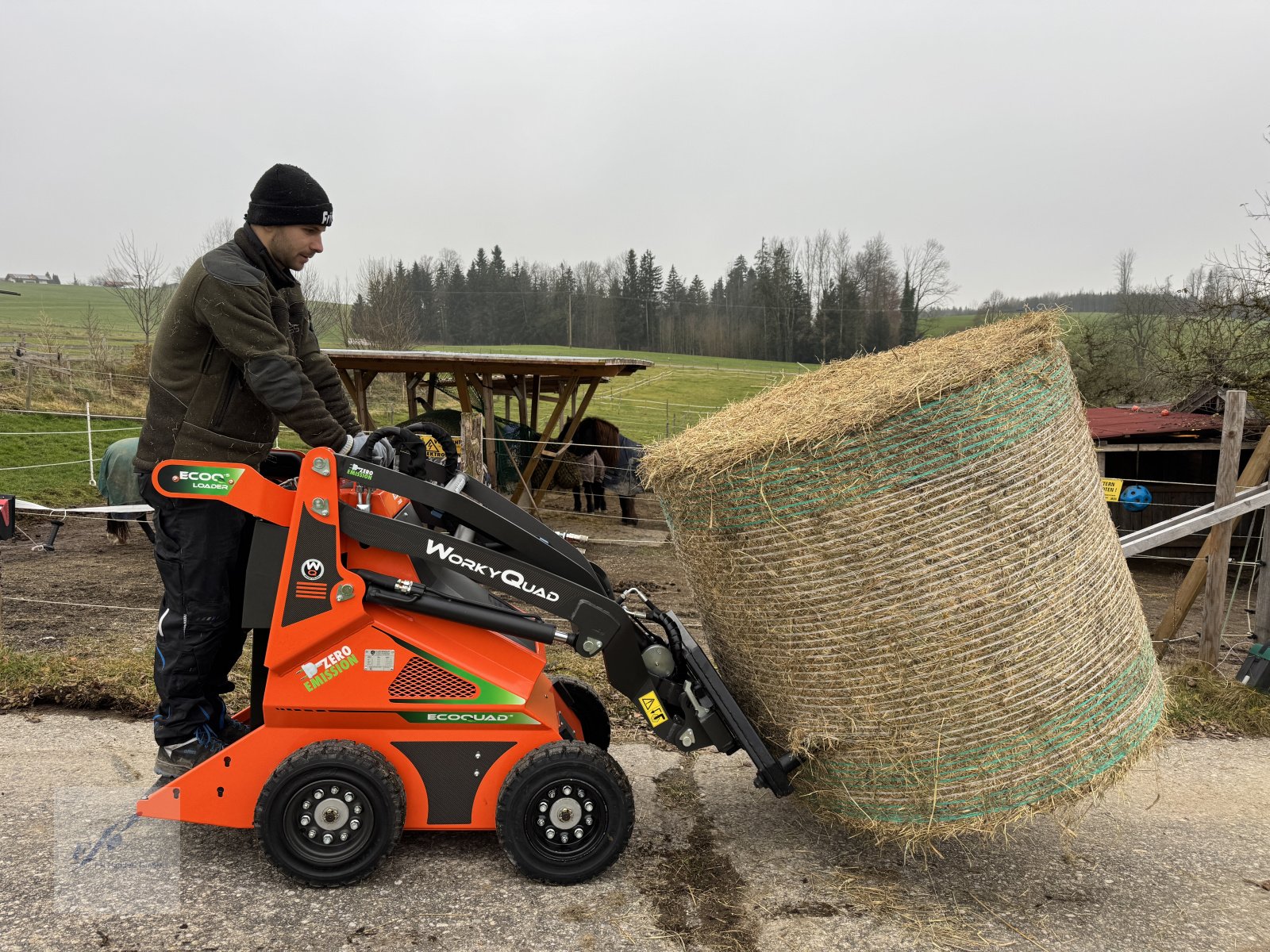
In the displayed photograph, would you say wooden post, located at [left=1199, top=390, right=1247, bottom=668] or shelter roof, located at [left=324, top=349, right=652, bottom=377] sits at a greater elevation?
shelter roof, located at [left=324, top=349, right=652, bottom=377]

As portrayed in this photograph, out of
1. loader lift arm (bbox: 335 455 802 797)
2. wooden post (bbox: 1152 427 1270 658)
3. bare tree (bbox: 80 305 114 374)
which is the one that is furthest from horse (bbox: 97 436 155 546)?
bare tree (bbox: 80 305 114 374)

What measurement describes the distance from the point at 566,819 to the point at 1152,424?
1401 centimetres

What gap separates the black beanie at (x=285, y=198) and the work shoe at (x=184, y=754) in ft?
5.99

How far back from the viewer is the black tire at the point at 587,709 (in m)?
3.68

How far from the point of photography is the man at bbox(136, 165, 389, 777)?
3.09 m

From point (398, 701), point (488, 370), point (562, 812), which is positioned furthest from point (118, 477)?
point (562, 812)

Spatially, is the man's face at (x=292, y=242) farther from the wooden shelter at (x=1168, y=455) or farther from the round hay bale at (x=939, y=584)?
the wooden shelter at (x=1168, y=455)

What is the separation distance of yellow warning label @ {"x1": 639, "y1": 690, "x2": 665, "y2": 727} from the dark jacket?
4.48ft

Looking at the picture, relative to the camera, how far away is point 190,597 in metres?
3.14

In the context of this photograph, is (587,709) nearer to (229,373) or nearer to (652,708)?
(652,708)

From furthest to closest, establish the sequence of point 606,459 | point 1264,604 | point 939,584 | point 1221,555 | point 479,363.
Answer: point 606,459
point 479,363
point 1264,604
point 1221,555
point 939,584

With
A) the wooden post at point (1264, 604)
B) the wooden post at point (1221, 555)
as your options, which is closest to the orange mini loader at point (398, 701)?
the wooden post at point (1221, 555)

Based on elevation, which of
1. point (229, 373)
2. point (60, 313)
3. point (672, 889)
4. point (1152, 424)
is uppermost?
point (60, 313)

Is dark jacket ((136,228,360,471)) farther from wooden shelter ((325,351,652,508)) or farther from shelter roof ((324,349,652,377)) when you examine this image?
shelter roof ((324,349,652,377))
